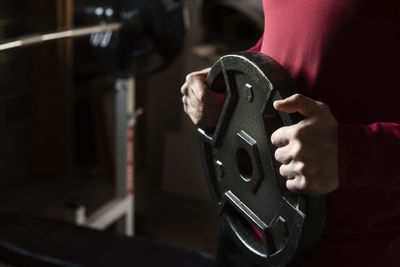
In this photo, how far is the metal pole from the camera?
168 cm

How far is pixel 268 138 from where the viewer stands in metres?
0.96

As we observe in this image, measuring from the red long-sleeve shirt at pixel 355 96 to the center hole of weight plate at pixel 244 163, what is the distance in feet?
0.59

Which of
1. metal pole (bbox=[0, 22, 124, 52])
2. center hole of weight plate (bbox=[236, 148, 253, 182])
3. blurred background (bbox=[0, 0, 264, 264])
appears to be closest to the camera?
center hole of weight plate (bbox=[236, 148, 253, 182])

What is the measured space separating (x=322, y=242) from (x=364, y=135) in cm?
26

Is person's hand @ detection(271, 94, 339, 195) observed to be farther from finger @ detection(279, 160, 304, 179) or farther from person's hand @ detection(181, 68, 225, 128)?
person's hand @ detection(181, 68, 225, 128)

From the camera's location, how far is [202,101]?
1.13m

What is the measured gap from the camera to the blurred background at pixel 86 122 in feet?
10.2

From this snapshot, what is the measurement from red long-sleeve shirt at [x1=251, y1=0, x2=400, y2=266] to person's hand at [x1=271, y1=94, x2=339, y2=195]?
17 millimetres

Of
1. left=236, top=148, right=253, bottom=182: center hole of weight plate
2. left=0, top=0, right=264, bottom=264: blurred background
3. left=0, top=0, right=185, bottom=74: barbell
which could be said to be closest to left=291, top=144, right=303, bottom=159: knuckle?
left=236, top=148, right=253, bottom=182: center hole of weight plate

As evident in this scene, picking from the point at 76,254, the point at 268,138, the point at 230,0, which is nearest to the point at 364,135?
the point at 268,138

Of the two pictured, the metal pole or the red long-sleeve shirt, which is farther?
the metal pole

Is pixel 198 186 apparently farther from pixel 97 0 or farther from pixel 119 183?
pixel 97 0

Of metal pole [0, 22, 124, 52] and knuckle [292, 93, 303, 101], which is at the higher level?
knuckle [292, 93, 303, 101]

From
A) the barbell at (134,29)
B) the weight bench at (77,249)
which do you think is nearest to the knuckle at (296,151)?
the weight bench at (77,249)
